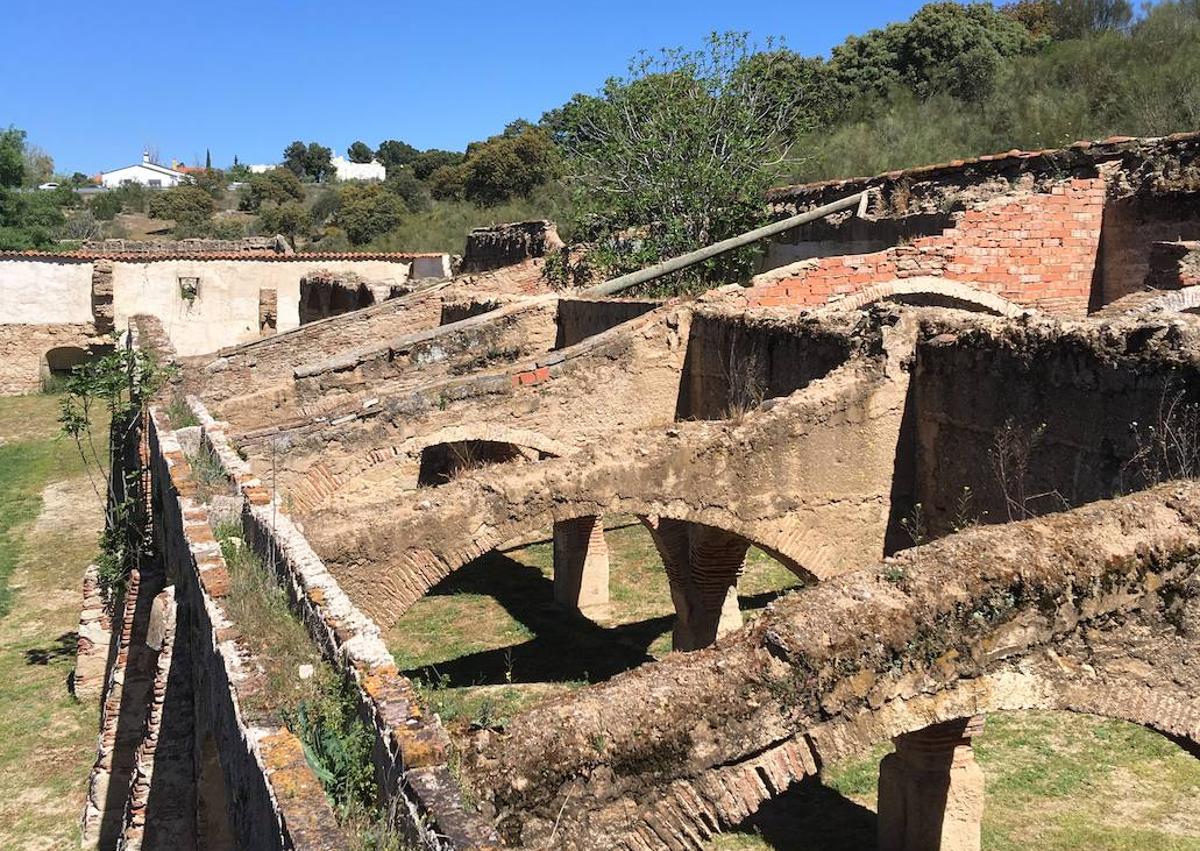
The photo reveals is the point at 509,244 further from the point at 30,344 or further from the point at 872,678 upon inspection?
the point at 872,678

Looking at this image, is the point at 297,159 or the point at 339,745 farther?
the point at 297,159

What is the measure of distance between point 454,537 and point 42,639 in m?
8.32

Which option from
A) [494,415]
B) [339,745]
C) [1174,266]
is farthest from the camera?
[494,415]

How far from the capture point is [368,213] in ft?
171

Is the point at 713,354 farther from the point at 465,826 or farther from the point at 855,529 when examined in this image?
the point at 465,826

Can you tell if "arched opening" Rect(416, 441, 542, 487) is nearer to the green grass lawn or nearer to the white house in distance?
the green grass lawn

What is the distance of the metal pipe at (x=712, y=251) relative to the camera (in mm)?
13766

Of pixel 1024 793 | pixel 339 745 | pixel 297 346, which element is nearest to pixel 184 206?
pixel 297 346

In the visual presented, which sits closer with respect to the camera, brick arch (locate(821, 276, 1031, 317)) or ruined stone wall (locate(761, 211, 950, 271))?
brick arch (locate(821, 276, 1031, 317))

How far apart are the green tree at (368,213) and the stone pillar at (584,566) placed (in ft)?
121

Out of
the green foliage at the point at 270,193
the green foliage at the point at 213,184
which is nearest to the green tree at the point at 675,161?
the green foliage at the point at 270,193

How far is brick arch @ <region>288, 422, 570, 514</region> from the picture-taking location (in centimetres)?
967

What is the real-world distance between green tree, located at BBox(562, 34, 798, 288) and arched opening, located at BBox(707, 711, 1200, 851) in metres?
9.04

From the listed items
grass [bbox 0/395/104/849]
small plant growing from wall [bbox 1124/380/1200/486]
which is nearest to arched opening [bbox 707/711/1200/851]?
small plant growing from wall [bbox 1124/380/1200/486]
